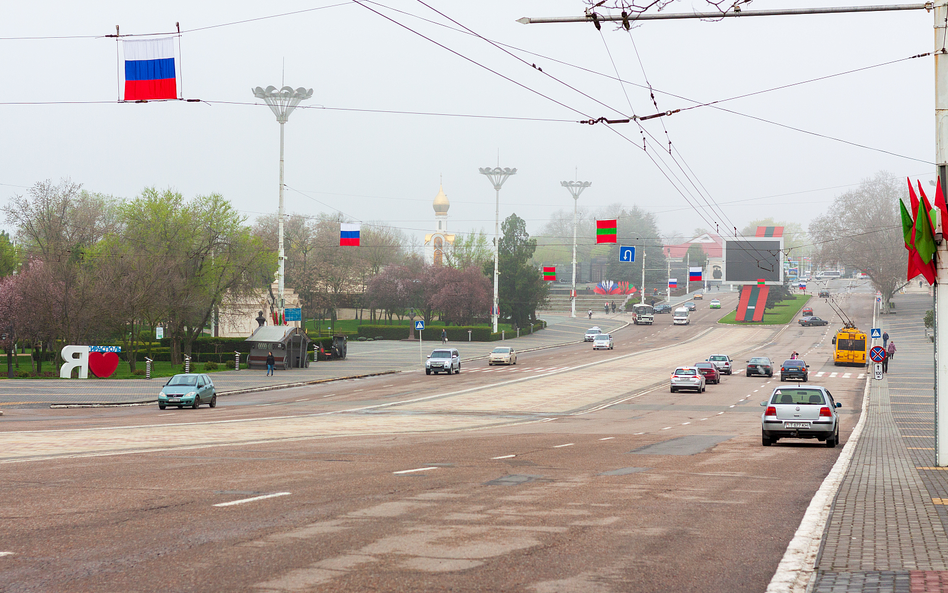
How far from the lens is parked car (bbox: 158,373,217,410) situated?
3253cm

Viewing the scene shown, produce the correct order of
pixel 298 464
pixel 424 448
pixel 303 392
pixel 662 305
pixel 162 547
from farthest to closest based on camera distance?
pixel 662 305 → pixel 303 392 → pixel 424 448 → pixel 298 464 → pixel 162 547

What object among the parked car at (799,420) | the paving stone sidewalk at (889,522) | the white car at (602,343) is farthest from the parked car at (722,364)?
the parked car at (799,420)

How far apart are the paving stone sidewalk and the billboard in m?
75.3

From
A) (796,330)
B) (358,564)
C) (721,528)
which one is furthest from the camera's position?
(796,330)

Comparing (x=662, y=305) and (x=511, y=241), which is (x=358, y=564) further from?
(x=662, y=305)

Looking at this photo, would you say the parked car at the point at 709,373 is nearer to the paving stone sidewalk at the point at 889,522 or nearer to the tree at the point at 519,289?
the paving stone sidewalk at the point at 889,522

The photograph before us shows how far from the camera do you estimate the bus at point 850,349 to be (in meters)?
61.8

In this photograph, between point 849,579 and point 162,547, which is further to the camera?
point 162,547

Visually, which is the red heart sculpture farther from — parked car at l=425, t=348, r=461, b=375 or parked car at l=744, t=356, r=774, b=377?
parked car at l=744, t=356, r=774, b=377

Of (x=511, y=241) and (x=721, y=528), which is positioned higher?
(x=511, y=241)

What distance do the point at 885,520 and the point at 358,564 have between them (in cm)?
583

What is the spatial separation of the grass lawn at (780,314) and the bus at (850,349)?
43.6m

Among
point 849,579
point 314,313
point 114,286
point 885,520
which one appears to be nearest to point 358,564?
point 849,579

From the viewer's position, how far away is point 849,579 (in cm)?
672
